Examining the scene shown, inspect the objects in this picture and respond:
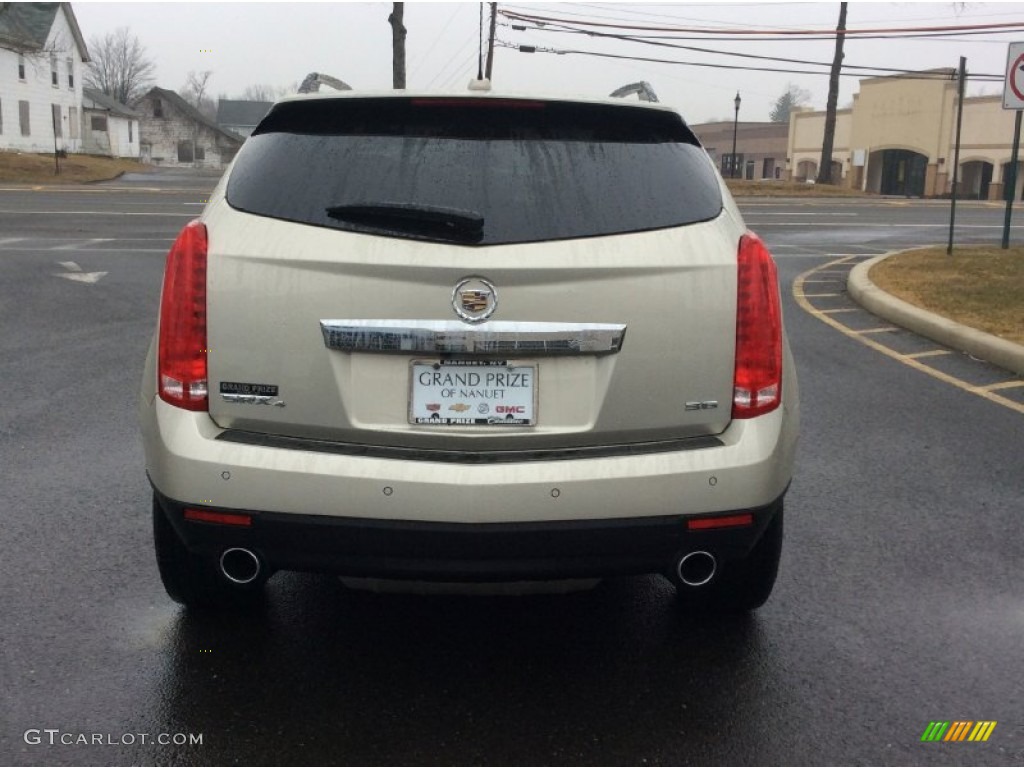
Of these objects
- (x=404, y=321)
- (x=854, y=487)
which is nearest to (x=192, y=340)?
(x=404, y=321)

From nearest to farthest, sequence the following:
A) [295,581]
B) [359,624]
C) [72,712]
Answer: [72,712] < [359,624] < [295,581]

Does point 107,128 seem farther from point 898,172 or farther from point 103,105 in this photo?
point 898,172

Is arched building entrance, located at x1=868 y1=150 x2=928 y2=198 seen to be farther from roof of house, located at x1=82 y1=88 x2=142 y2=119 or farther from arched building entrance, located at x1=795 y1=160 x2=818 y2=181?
roof of house, located at x1=82 y1=88 x2=142 y2=119

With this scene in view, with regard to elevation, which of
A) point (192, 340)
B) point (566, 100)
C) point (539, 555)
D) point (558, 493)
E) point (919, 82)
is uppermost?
point (919, 82)

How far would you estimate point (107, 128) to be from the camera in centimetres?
7250

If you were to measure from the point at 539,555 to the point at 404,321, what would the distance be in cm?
70

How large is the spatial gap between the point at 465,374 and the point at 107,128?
253 feet

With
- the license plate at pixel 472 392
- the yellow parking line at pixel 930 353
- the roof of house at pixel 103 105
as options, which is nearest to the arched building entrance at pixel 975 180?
the yellow parking line at pixel 930 353

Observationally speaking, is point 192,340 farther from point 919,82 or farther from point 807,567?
point 919,82

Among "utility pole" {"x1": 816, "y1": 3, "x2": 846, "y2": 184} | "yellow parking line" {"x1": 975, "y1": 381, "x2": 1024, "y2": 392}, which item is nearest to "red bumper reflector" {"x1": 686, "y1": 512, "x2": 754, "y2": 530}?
"yellow parking line" {"x1": 975, "y1": 381, "x2": 1024, "y2": 392}

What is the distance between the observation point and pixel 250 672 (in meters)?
3.14

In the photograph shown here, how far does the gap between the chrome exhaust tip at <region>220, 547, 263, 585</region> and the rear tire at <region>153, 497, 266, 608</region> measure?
0.20 meters

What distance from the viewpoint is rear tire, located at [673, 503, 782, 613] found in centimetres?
331

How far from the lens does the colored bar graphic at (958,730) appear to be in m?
2.84
